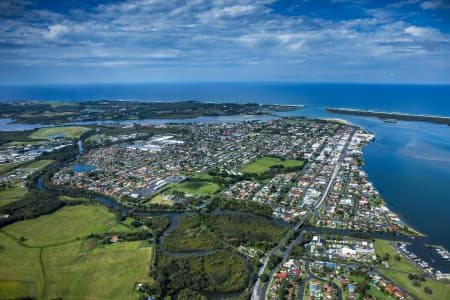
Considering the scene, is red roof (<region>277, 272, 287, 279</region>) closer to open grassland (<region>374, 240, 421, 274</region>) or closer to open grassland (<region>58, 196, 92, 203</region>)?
open grassland (<region>374, 240, 421, 274</region>)

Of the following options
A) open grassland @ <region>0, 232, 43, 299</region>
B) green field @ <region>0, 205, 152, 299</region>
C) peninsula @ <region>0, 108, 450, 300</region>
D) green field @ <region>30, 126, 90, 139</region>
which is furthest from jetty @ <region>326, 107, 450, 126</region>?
open grassland @ <region>0, 232, 43, 299</region>

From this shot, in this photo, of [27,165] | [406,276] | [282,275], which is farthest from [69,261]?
[27,165]

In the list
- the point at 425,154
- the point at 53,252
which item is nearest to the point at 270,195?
the point at 53,252

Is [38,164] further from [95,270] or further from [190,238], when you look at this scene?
[190,238]

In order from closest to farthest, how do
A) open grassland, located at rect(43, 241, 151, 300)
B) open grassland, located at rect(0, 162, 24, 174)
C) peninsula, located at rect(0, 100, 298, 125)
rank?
1. open grassland, located at rect(43, 241, 151, 300)
2. open grassland, located at rect(0, 162, 24, 174)
3. peninsula, located at rect(0, 100, 298, 125)

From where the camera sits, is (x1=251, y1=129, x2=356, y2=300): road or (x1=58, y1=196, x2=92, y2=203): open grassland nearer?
(x1=251, y1=129, x2=356, y2=300): road

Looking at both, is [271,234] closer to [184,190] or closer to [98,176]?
[184,190]
